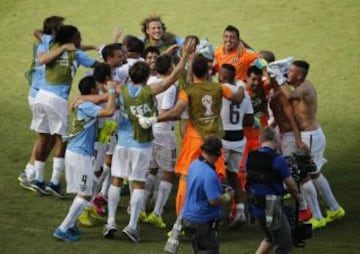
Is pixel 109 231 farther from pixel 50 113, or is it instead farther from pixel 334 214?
pixel 334 214

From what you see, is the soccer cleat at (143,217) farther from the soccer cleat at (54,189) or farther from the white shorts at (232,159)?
the soccer cleat at (54,189)

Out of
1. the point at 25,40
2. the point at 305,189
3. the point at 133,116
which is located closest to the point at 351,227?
the point at 305,189

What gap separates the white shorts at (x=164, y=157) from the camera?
1302cm

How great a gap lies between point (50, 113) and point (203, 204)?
3.63m

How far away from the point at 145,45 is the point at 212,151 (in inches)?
165

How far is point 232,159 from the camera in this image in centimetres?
1309

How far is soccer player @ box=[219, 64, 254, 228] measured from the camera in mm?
12922

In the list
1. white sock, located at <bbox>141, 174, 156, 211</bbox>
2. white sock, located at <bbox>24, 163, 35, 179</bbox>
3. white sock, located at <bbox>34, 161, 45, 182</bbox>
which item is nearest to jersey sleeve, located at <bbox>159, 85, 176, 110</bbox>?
white sock, located at <bbox>141, 174, 156, 211</bbox>

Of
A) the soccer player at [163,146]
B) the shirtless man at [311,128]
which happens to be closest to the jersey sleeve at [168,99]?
the soccer player at [163,146]

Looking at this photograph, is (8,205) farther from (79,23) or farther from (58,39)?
(79,23)

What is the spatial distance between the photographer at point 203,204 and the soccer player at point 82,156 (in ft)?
5.40

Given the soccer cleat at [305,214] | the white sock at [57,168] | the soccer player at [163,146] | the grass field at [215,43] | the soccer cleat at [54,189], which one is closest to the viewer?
the grass field at [215,43]

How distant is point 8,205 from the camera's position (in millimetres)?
13469

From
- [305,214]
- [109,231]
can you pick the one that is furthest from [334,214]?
[109,231]
